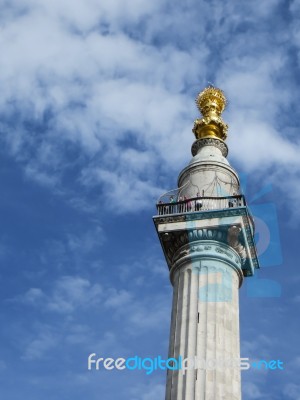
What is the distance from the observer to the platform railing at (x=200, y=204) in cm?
2642

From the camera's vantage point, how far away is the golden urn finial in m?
31.1

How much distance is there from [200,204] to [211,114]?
6.48 meters

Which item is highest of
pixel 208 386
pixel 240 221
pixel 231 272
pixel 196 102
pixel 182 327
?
pixel 196 102

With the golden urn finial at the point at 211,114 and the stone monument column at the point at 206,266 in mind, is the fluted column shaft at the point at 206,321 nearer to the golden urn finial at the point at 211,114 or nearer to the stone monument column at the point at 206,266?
the stone monument column at the point at 206,266

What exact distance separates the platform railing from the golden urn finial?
4.89 meters

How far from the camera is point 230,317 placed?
23875 mm

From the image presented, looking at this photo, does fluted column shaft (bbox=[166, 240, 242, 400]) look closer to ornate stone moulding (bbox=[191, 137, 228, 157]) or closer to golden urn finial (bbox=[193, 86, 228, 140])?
ornate stone moulding (bbox=[191, 137, 228, 157])

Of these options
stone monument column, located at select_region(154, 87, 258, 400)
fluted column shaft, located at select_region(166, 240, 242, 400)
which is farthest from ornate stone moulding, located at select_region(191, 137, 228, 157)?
fluted column shaft, located at select_region(166, 240, 242, 400)

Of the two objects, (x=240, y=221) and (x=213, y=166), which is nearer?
(x=240, y=221)

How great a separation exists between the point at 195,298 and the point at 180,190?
19.2 feet

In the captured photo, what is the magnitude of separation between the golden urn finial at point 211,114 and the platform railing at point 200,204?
489 cm

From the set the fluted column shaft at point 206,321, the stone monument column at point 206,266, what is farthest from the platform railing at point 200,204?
the fluted column shaft at point 206,321

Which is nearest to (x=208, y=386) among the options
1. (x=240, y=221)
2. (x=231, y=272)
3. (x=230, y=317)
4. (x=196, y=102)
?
(x=230, y=317)

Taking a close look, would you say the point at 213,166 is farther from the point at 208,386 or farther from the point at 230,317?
the point at 208,386
